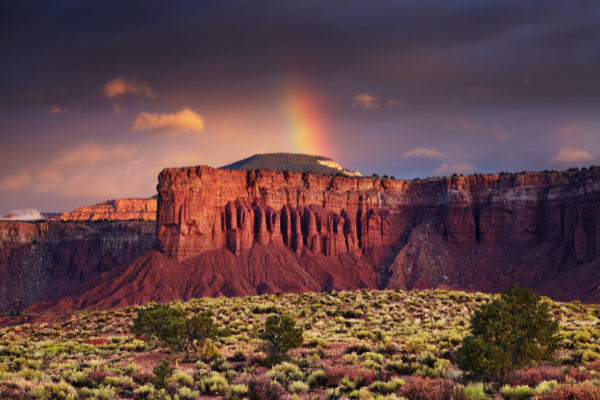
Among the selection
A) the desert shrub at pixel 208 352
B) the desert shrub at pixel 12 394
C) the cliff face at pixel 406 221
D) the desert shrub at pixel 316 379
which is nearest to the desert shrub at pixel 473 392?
the desert shrub at pixel 316 379

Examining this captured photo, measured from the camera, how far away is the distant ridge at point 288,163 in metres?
184

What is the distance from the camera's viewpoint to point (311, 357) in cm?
2488

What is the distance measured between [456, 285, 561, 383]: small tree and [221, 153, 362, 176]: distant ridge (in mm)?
158796

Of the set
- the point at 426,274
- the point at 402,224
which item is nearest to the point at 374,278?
the point at 426,274

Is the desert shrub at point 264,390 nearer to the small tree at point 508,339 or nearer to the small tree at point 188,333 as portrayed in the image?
the small tree at point 508,339

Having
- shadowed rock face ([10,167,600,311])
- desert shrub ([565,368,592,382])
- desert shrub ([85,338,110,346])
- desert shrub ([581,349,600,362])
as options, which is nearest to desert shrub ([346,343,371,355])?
desert shrub ([581,349,600,362])

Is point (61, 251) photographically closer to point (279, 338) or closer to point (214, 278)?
point (214, 278)

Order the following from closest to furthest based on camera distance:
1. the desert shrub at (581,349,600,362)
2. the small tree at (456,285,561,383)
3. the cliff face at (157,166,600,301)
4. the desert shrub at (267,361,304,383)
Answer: the small tree at (456,285,561,383)
the desert shrub at (267,361,304,383)
the desert shrub at (581,349,600,362)
the cliff face at (157,166,600,301)

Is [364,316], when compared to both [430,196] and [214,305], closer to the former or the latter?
[214,305]

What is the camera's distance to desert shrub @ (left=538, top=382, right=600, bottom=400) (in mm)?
14208

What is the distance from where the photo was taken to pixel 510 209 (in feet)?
353

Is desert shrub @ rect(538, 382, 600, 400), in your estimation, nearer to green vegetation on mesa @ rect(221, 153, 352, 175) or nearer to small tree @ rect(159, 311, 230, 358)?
small tree @ rect(159, 311, 230, 358)

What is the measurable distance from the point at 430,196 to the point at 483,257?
20.5 metres

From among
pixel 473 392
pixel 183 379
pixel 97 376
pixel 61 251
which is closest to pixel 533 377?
pixel 473 392
